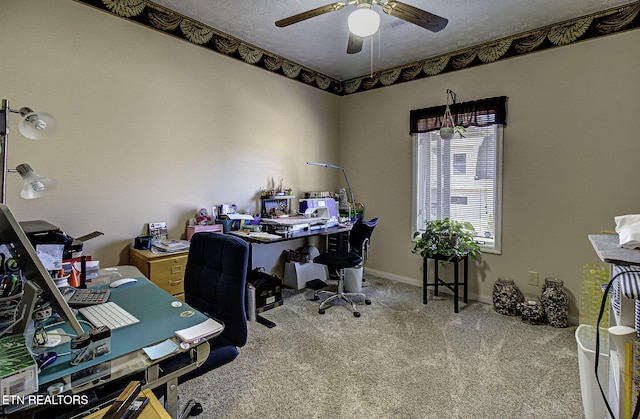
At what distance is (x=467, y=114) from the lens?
11.1ft

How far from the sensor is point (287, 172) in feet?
12.8

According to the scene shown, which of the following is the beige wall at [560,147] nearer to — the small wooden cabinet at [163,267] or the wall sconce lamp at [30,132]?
the small wooden cabinet at [163,267]

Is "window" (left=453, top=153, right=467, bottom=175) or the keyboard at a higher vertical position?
"window" (left=453, top=153, right=467, bottom=175)

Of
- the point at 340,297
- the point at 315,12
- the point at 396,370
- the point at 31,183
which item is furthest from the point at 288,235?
the point at 31,183

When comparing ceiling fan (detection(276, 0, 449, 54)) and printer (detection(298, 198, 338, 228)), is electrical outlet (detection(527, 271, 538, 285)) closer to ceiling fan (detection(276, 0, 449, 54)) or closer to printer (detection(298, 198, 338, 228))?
printer (detection(298, 198, 338, 228))

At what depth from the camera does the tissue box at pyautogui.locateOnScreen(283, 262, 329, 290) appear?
3.75 metres

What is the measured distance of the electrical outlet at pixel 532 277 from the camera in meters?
3.09

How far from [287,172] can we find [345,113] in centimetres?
132

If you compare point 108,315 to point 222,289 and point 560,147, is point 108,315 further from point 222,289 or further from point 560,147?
point 560,147

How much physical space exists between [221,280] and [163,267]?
1.11 metres

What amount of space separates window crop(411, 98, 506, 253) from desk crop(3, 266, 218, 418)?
3073mm

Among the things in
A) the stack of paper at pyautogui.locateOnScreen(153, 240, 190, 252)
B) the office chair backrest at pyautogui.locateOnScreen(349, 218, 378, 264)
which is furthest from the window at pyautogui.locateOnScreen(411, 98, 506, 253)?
the stack of paper at pyautogui.locateOnScreen(153, 240, 190, 252)

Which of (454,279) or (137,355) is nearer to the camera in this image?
(137,355)

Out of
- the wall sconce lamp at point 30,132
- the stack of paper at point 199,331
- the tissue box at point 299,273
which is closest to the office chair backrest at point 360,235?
the tissue box at point 299,273
